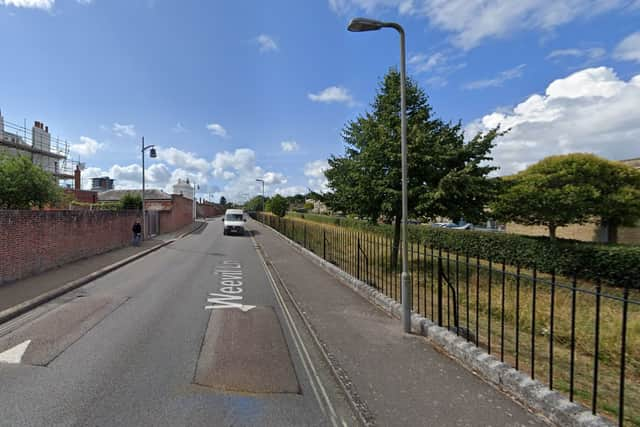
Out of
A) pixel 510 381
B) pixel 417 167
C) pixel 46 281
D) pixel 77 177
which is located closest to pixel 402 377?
pixel 510 381

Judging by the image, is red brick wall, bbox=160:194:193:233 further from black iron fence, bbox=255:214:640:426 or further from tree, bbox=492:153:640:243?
tree, bbox=492:153:640:243

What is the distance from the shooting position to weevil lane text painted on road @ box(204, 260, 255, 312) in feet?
22.7

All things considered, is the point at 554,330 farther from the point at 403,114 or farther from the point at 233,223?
the point at 233,223

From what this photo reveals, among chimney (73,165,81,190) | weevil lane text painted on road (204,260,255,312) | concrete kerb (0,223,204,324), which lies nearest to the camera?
concrete kerb (0,223,204,324)

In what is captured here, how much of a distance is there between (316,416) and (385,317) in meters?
3.26

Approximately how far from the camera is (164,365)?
160 inches

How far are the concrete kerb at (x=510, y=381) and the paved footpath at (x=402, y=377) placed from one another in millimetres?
107

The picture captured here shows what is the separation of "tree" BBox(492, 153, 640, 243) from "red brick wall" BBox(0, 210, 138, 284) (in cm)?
1671

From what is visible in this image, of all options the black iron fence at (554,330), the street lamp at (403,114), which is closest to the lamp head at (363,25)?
the street lamp at (403,114)

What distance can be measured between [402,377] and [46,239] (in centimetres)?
1167

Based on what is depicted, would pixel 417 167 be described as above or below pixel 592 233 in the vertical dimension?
above

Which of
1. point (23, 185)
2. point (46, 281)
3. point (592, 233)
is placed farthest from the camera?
point (592, 233)

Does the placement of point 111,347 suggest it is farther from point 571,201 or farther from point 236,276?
point 571,201

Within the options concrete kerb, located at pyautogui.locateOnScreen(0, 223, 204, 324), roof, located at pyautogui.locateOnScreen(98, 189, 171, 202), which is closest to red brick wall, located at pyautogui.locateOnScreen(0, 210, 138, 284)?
concrete kerb, located at pyautogui.locateOnScreen(0, 223, 204, 324)
